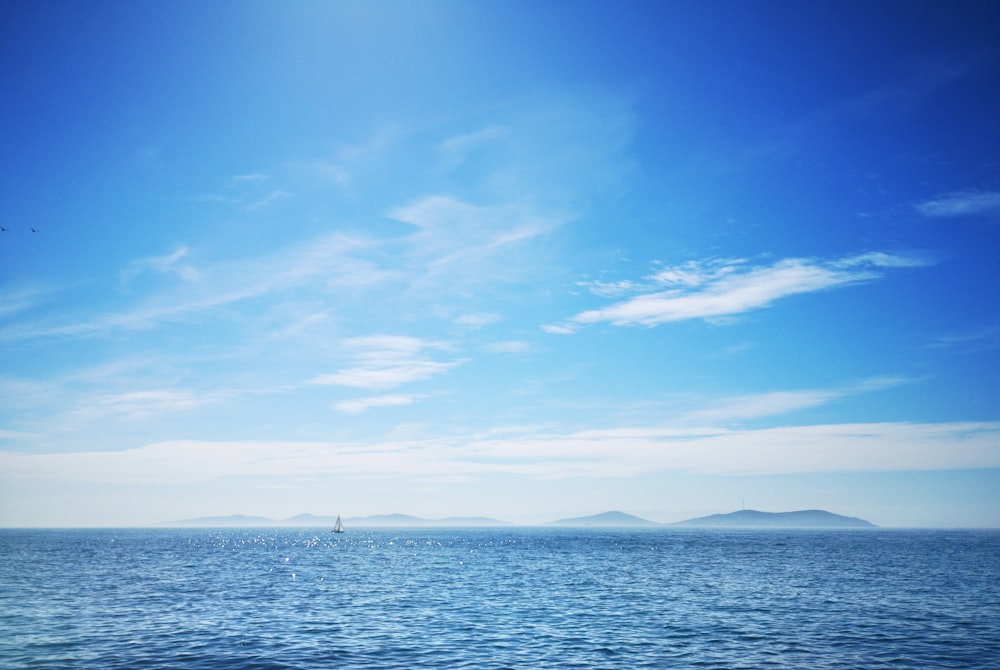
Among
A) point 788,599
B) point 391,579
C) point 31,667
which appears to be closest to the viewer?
point 31,667

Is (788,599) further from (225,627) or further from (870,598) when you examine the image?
(225,627)

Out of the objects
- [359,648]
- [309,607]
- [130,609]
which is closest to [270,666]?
[359,648]

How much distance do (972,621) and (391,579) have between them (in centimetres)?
5691

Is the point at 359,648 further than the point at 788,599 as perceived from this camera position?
No

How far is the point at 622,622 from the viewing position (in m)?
42.2

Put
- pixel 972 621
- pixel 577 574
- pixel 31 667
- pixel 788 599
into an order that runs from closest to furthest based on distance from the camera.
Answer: pixel 31 667, pixel 972 621, pixel 788 599, pixel 577 574

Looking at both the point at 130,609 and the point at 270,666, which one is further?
the point at 130,609

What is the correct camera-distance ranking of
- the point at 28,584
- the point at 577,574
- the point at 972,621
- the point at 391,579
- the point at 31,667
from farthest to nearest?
the point at 577,574 < the point at 391,579 < the point at 28,584 < the point at 972,621 < the point at 31,667

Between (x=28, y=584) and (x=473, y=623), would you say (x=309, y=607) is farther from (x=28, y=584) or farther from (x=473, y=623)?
(x=28, y=584)

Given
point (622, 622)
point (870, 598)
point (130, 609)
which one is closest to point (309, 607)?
point (130, 609)

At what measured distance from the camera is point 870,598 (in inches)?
2156

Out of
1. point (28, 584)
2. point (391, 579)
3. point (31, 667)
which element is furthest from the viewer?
point (391, 579)

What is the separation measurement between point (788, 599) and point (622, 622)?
20.8 meters

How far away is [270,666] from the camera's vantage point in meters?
30.1
